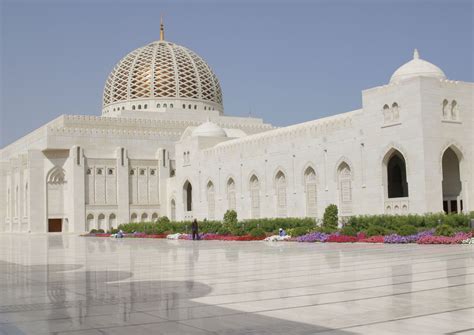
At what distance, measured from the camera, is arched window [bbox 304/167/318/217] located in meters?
28.9

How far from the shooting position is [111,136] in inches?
1672

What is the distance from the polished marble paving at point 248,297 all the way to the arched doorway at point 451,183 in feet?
46.6

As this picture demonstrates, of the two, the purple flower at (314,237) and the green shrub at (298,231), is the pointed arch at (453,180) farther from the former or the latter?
the purple flower at (314,237)

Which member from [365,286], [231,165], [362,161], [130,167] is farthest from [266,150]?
[365,286]

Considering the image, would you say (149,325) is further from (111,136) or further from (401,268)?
(111,136)

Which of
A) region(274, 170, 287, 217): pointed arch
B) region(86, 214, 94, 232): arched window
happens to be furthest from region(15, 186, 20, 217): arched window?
region(274, 170, 287, 217): pointed arch

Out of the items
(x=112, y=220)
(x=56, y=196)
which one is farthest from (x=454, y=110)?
(x=56, y=196)

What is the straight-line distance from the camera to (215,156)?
36.0 meters

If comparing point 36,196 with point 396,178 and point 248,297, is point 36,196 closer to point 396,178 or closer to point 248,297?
point 396,178

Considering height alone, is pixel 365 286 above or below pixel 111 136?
below

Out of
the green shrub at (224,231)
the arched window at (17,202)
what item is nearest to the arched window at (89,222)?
the arched window at (17,202)

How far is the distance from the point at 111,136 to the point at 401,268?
34.9 meters

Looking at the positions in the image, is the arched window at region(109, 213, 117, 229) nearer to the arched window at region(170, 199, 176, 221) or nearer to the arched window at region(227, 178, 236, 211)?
the arched window at region(170, 199, 176, 221)

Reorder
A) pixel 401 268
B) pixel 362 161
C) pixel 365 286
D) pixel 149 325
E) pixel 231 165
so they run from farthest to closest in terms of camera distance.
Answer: pixel 231 165 → pixel 362 161 → pixel 401 268 → pixel 365 286 → pixel 149 325
